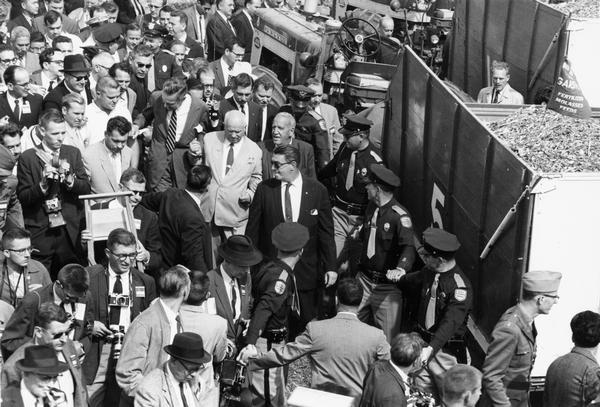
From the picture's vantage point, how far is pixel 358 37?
46.9ft

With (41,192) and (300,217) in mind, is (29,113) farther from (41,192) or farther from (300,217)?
(300,217)

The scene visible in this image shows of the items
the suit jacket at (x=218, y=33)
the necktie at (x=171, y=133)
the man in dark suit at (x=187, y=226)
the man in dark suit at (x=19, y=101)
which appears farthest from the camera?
the suit jacket at (x=218, y=33)

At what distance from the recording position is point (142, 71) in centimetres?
1259

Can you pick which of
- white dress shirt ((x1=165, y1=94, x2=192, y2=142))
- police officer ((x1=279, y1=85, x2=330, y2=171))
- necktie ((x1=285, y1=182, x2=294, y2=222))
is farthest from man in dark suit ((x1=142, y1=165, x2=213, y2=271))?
police officer ((x1=279, y1=85, x2=330, y2=171))

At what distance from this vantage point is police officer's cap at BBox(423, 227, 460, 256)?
27.1 ft

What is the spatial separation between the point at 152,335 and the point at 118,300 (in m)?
0.84

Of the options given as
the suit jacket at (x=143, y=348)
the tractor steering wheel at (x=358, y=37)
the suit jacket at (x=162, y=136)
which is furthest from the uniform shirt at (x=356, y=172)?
the tractor steering wheel at (x=358, y=37)

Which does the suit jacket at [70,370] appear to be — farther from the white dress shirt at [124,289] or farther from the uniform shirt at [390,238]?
the uniform shirt at [390,238]

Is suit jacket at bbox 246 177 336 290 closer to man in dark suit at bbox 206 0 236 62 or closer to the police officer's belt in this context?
the police officer's belt

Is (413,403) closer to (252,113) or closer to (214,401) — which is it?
(214,401)

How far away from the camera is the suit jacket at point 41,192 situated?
9.54 metres

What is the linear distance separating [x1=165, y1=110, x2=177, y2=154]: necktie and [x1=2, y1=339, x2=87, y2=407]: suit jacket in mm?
3619

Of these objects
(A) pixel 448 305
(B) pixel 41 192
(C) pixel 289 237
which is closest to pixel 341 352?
(A) pixel 448 305

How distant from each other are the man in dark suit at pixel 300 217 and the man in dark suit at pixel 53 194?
1557 millimetres
